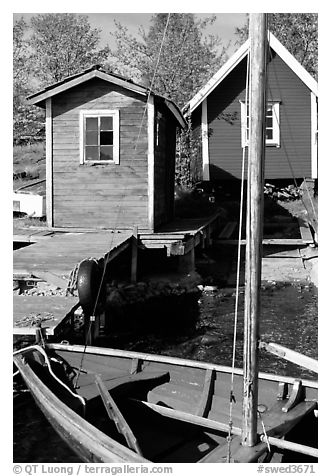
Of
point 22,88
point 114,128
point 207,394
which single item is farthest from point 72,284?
point 22,88

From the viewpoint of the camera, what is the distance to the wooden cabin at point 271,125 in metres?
22.4

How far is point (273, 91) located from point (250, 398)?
18.7 meters

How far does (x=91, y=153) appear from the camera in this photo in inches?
618

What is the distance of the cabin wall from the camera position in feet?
53.0

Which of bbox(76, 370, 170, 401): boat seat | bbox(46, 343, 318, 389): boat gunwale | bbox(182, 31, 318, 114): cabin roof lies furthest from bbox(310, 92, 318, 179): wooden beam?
bbox(76, 370, 170, 401): boat seat

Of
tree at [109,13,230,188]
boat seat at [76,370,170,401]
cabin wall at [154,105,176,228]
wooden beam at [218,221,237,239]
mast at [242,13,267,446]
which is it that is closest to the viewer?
mast at [242,13,267,446]

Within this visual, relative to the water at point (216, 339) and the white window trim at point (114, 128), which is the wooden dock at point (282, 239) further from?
the white window trim at point (114, 128)

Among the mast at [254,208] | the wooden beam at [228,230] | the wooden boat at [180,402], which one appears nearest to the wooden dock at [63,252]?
the wooden boat at [180,402]

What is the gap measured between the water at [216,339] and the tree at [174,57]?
18.3 m

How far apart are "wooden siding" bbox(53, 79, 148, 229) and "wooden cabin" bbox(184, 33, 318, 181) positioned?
7.38 meters

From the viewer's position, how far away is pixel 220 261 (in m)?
20.3

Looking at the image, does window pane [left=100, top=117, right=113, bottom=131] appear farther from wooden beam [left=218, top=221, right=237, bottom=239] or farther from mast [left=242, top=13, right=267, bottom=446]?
mast [left=242, top=13, right=267, bottom=446]

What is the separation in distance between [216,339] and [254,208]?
739 cm
